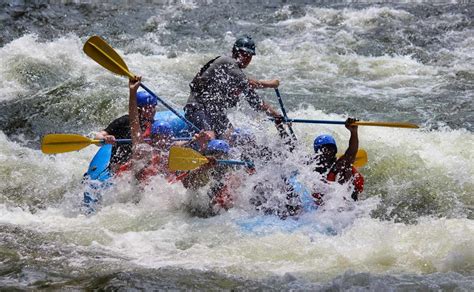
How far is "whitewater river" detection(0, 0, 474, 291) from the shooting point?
15.8 ft

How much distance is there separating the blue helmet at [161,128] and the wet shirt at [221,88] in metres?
0.39

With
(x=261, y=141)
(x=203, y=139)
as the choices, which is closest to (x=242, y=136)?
(x=261, y=141)

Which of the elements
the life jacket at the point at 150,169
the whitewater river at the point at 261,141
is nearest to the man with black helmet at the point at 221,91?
the whitewater river at the point at 261,141

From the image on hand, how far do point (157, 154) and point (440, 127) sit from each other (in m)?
3.68

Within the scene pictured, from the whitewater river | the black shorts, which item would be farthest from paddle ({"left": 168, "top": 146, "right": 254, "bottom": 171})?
the black shorts

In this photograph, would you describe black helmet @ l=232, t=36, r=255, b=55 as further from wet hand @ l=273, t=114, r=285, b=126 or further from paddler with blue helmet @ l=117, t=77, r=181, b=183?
paddler with blue helmet @ l=117, t=77, r=181, b=183

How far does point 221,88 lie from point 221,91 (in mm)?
29

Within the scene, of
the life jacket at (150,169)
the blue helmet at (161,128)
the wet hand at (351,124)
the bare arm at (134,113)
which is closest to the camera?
the wet hand at (351,124)

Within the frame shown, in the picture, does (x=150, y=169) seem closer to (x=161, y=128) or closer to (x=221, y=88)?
(x=161, y=128)

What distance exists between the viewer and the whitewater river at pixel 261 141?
4812mm

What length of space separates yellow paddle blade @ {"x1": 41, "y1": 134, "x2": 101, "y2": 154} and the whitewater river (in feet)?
1.33

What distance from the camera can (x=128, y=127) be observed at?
6.75 metres

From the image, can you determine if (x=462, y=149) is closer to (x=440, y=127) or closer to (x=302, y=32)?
(x=440, y=127)

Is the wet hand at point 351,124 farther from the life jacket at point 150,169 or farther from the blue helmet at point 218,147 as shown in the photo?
the life jacket at point 150,169
